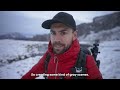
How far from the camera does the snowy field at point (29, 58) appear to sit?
10.1ft

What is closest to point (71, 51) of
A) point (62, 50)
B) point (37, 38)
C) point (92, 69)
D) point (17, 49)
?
point (62, 50)

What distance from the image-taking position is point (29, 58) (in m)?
3.10

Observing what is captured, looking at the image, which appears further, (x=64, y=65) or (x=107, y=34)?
(x=107, y=34)

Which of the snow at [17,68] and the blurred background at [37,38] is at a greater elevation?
the blurred background at [37,38]

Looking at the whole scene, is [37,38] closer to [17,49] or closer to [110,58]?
[17,49]

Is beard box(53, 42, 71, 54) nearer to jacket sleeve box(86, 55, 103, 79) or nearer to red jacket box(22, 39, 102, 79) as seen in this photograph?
red jacket box(22, 39, 102, 79)

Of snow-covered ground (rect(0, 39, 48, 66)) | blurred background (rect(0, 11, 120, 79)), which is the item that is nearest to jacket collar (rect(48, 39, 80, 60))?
blurred background (rect(0, 11, 120, 79))

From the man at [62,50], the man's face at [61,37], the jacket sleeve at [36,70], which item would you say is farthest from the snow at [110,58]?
the jacket sleeve at [36,70]

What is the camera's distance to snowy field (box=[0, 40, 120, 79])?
10.1 ft

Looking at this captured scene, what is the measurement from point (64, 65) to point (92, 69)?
376mm

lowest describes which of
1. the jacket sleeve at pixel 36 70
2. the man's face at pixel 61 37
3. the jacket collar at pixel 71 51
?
the jacket sleeve at pixel 36 70

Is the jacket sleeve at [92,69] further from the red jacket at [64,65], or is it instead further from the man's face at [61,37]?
the man's face at [61,37]

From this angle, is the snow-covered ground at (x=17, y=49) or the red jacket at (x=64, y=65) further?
the snow-covered ground at (x=17, y=49)
